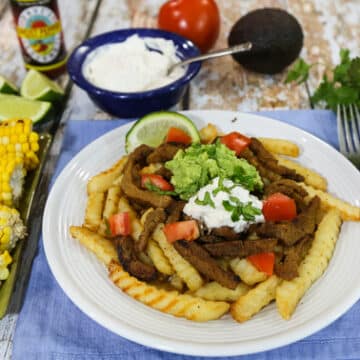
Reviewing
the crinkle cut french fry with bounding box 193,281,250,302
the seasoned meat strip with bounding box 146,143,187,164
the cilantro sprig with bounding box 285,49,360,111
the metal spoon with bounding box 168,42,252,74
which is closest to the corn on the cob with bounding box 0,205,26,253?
the seasoned meat strip with bounding box 146,143,187,164

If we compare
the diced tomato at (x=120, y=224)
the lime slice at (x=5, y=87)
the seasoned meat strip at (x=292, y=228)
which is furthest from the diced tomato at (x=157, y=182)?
the lime slice at (x=5, y=87)

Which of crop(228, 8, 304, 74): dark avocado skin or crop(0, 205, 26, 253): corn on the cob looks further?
crop(228, 8, 304, 74): dark avocado skin

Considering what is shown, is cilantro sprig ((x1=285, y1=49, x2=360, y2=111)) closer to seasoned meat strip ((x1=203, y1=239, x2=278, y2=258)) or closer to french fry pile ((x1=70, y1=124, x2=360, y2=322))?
french fry pile ((x1=70, y1=124, x2=360, y2=322))

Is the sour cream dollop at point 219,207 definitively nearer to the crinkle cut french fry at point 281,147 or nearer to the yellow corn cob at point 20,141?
the crinkle cut french fry at point 281,147

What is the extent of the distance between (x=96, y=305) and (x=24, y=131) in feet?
4.55

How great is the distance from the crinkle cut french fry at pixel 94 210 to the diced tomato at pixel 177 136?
0.54 meters

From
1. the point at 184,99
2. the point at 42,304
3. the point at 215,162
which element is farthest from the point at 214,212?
the point at 184,99

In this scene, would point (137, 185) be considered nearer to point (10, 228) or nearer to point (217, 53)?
point (10, 228)

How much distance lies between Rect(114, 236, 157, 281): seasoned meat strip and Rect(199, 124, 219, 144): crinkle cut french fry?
95cm

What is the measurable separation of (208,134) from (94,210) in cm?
87

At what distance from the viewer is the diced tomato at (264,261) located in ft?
7.82

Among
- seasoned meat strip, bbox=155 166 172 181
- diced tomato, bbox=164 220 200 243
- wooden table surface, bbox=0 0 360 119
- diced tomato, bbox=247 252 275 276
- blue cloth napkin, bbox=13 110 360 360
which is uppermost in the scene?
diced tomato, bbox=164 220 200 243

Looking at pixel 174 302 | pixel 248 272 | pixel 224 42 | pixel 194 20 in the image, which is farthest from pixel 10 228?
pixel 224 42

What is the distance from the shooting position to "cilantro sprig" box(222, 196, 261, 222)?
253 centimetres
